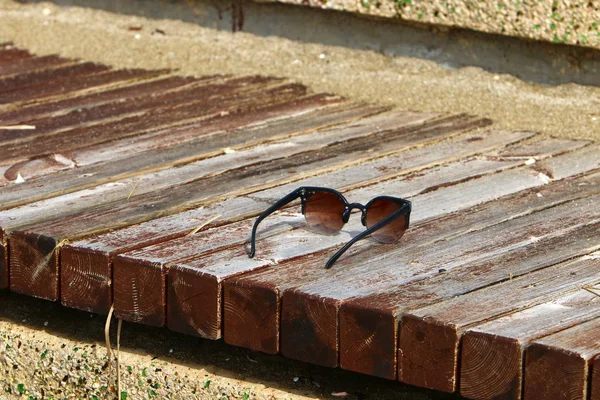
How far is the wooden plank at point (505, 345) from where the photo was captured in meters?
1.98

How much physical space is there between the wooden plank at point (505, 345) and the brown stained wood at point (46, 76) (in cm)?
255

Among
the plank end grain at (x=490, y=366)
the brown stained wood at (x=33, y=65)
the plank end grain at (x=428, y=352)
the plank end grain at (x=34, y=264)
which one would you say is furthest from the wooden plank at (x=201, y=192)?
the brown stained wood at (x=33, y=65)

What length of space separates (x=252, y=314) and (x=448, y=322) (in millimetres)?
421

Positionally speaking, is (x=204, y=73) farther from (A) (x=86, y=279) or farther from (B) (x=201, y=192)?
(A) (x=86, y=279)

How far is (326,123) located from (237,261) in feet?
4.38

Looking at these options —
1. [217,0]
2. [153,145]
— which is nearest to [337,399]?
[153,145]

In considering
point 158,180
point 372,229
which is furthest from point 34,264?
point 372,229

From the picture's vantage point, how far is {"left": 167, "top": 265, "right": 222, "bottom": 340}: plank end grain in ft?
7.64

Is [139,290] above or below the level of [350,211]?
below

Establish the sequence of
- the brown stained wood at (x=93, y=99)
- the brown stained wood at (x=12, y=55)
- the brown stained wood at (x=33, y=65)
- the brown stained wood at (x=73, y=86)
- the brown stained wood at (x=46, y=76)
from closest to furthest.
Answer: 1. the brown stained wood at (x=93, y=99)
2. the brown stained wood at (x=73, y=86)
3. the brown stained wood at (x=46, y=76)
4. the brown stained wood at (x=33, y=65)
5. the brown stained wood at (x=12, y=55)

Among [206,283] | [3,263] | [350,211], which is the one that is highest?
[350,211]

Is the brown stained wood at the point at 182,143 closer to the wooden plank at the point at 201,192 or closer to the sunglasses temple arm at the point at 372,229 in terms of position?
the wooden plank at the point at 201,192

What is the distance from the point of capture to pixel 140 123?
371 centimetres

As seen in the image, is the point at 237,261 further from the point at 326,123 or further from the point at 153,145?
the point at 326,123
